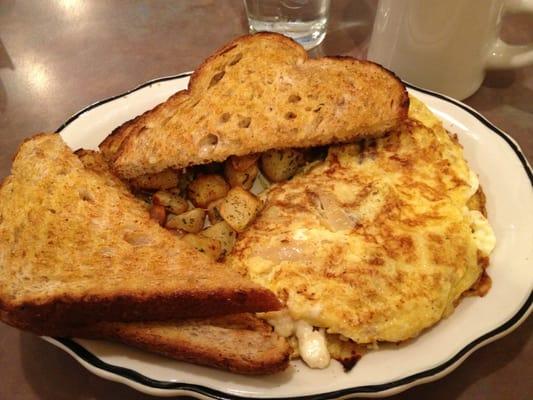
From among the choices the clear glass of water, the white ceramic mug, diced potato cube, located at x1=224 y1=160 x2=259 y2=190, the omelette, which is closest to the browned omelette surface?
the omelette

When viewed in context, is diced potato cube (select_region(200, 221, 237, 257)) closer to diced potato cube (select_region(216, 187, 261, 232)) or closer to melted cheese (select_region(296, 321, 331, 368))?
diced potato cube (select_region(216, 187, 261, 232))

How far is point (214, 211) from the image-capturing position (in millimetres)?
1646

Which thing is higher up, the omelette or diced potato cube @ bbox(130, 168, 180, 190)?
the omelette

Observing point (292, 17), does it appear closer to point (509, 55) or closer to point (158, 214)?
point (509, 55)

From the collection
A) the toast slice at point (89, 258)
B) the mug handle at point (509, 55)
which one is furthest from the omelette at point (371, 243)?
the mug handle at point (509, 55)

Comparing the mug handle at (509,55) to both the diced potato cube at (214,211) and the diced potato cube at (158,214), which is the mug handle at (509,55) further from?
the diced potato cube at (158,214)

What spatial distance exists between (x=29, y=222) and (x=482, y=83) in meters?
1.80

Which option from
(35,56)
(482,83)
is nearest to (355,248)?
(482,83)

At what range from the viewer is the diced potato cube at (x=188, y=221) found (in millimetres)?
1582

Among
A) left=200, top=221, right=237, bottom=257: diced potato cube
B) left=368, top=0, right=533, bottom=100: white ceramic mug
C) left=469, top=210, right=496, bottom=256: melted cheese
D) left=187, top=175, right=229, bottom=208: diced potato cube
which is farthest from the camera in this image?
left=368, top=0, right=533, bottom=100: white ceramic mug

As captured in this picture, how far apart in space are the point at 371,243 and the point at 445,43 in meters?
0.90

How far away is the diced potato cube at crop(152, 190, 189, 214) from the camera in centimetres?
164

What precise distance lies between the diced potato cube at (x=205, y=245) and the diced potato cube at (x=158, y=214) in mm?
107

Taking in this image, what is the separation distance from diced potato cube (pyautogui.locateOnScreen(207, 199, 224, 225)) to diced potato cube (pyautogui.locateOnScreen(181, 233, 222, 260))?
0.41 ft
